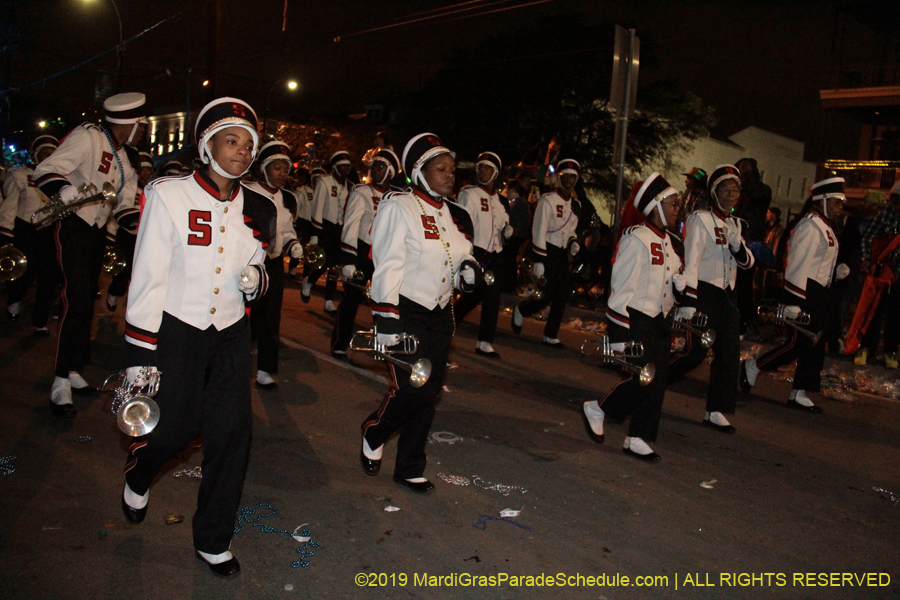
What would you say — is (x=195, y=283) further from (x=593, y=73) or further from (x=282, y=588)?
(x=593, y=73)

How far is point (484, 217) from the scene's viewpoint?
989cm

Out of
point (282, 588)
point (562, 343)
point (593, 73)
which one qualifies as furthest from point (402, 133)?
point (282, 588)

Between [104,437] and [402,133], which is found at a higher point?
[402,133]

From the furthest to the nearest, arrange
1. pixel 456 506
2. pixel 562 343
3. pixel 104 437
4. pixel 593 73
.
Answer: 1. pixel 593 73
2. pixel 562 343
3. pixel 104 437
4. pixel 456 506

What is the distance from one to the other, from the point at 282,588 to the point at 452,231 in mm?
2475

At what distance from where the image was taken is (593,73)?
35125mm

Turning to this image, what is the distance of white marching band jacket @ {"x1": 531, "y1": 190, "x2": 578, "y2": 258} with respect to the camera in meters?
10.4

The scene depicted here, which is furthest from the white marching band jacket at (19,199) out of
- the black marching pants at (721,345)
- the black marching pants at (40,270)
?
the black marching pants at (721,345)

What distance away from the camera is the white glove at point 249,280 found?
3.81m

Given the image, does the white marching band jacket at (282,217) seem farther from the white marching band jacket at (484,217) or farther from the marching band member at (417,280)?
the white marching band jacket at (484,217)

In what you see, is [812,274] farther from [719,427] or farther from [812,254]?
[719,427]

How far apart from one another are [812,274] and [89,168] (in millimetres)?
6951

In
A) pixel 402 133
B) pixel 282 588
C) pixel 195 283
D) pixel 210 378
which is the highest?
pixel 402 133

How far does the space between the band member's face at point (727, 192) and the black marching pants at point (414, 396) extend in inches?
129
